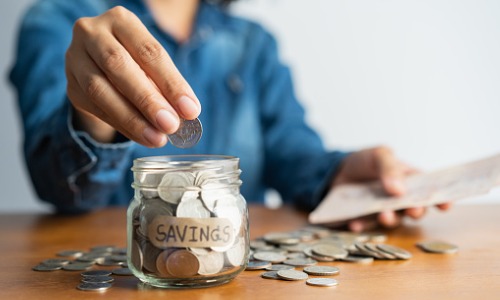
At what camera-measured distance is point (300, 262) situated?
0.75 m

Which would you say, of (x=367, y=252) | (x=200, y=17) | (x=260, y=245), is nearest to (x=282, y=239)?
(x=260, y=245)

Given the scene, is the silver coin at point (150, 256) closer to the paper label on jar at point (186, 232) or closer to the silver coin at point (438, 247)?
the paper label on jar at point (186, 232)

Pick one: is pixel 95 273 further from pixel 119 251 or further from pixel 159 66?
pixel 159 66

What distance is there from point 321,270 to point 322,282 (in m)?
0.06

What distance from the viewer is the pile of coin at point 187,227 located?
1.97ft

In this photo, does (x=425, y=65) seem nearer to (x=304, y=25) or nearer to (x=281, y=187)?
(x=304, y=25)

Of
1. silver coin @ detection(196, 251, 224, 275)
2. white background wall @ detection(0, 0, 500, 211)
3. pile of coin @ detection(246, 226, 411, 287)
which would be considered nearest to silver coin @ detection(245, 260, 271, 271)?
pile of coin @ detection(246, 226, 411, 287)

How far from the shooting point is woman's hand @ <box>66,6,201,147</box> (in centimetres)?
65

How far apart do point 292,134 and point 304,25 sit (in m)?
0.83

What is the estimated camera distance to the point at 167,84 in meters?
0.66

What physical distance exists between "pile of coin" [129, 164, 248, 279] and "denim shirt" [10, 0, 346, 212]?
14.2 inches

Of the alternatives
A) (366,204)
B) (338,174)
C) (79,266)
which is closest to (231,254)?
(79,266)

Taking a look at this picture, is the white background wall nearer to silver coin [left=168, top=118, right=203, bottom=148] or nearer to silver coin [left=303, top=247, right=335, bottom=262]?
silver coin [left=303, top=247, right=335, bottom=262]

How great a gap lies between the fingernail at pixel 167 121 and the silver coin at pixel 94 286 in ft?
0.60
